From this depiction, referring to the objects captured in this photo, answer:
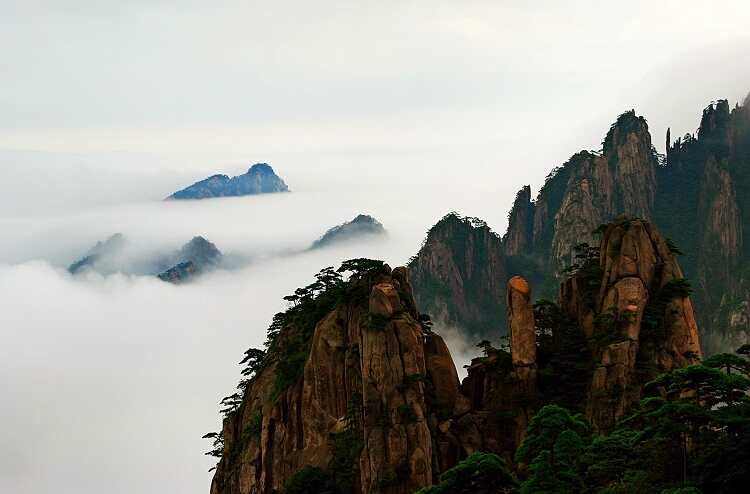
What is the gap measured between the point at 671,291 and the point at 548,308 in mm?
11256

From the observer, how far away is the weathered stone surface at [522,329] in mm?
85250

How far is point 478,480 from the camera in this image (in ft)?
200

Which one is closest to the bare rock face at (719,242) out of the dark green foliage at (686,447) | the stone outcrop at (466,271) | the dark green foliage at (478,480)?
the stone outcrop at (466,271)

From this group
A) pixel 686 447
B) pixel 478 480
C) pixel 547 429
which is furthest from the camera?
pixel 547 429

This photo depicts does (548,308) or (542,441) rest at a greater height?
(548,308)

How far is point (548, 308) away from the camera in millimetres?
90750

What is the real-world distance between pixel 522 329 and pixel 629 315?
8.88 meters

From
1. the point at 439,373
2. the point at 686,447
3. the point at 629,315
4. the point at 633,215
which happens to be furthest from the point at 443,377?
the point at 633,215

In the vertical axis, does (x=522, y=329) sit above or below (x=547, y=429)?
above

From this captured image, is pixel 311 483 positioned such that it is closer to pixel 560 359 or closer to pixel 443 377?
pixel 443 377

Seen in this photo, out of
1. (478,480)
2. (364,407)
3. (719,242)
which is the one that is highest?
(719,242)

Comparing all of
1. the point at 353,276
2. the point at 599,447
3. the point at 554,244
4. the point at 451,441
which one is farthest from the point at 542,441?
the point at 554,244

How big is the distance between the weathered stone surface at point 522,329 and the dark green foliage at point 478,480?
81.3ft

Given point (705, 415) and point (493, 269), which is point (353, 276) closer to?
point (705, 415)
